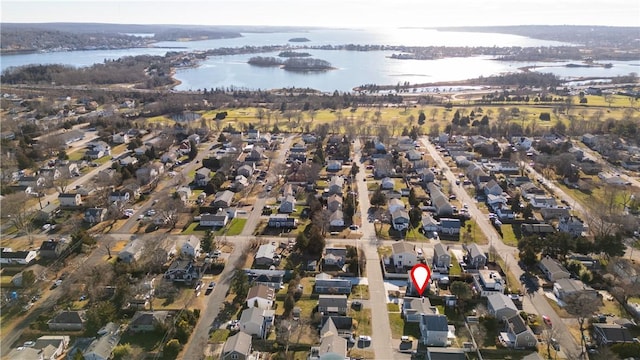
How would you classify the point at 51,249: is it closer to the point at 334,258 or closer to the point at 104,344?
the point at 104,344

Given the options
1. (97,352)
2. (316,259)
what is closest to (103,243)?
(97,352)

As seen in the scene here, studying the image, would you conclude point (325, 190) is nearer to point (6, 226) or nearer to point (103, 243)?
point (103, 243)

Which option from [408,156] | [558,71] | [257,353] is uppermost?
[558,71]

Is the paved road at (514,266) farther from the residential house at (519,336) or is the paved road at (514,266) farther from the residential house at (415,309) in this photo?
the residential house at (415,309)

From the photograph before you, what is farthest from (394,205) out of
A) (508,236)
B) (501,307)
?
(501,307)

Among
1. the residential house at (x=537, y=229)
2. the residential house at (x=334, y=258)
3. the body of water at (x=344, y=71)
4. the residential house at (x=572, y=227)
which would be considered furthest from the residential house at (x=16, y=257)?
the body of water at (x=344, y=71)

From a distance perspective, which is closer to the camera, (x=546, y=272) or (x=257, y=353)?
(x=257, y=353)

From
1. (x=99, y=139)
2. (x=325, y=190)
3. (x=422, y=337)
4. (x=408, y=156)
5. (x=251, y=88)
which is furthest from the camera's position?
(x=251, y=88)
